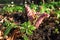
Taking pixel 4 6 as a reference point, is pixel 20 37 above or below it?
below

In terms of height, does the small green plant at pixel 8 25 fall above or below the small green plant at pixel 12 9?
below

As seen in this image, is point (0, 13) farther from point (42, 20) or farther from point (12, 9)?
point (42, 20)

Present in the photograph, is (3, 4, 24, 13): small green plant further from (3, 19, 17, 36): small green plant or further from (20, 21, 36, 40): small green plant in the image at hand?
(20, 21, 36, 40): small green plant

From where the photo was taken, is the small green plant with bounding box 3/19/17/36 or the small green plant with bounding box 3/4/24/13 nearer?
the small green plant with bounding box 3/19/17/36

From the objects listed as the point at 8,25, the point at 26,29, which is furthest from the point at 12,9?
the point at 26,29

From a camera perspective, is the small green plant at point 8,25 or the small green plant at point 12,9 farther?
the small green plant at point 12,9

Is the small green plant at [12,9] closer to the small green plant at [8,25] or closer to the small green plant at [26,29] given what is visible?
the small green plant at [8,25]

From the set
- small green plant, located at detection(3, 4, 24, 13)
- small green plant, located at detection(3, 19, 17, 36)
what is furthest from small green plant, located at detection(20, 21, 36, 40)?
small green plant, located at detection(3, 4, 24, 13)

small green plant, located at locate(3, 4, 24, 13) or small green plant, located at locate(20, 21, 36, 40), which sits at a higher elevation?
small green plant, located at locate(3, 4, 24, 13)

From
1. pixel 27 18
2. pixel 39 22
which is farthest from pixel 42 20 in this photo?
pixel 27 18

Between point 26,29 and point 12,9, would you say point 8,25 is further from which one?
point 12,9

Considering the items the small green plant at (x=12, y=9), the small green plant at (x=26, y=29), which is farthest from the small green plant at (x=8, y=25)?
the small green plant at (x=12, y=9)
